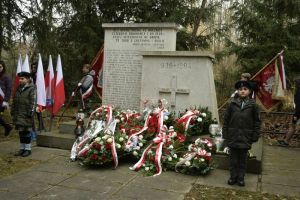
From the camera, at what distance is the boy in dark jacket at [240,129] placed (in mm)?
5473

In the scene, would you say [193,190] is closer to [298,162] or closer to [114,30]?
[298,162]

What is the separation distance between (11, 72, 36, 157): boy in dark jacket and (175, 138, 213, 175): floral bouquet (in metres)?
2.90

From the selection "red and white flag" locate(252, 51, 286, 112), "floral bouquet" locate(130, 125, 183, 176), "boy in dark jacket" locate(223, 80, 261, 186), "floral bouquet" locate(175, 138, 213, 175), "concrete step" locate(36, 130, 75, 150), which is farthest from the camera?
"red and white flag" locate(252, 51, 286, 112)

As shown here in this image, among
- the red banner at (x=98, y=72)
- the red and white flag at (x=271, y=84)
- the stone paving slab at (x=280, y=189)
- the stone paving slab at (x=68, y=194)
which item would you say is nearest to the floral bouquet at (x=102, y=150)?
the stone paving slab at (x=68, y=194)

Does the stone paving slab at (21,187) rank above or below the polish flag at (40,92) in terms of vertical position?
below

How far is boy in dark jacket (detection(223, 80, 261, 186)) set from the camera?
18.0 feet

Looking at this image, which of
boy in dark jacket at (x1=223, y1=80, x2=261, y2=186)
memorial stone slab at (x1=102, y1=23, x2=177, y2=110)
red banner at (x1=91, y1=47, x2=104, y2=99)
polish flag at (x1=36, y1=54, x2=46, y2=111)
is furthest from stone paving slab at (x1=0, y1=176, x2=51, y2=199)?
red banner at (x1=91, y1=47, x2=104, y2=99)

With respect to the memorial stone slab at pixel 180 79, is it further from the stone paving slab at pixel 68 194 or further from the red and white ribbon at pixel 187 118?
the stone paving slab at pixel 68 194

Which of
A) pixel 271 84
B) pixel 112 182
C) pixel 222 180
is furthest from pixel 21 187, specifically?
pixel 271 84

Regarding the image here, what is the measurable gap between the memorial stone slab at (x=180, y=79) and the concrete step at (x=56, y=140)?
188 centimetres

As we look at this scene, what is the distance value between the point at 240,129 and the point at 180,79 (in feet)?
8.96

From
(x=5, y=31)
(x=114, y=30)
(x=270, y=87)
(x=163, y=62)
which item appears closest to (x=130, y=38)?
(x=114, y=30)

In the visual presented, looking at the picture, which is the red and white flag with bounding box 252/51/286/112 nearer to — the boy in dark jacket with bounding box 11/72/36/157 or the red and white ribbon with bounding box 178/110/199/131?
the red and white ribbon with bounding box 178/110/199/131

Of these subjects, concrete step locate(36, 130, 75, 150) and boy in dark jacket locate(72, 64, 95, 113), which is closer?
concrete step locate(36, 130, 75, 150)
